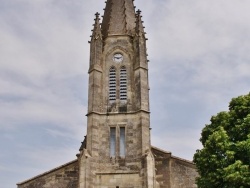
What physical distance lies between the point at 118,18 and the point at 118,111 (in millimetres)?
8162

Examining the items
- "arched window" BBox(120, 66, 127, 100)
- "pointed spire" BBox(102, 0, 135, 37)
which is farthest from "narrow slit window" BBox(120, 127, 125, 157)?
"pointed spire" BBox(102, 0, 135, 37)

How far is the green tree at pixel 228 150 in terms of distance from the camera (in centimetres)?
1562

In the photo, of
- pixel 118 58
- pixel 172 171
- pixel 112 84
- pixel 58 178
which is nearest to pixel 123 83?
pixel 112 84

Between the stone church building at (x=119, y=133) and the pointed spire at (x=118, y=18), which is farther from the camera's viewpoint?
the pointed spire at (x=118, y=18)

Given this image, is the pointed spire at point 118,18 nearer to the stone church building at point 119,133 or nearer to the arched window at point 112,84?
the stone church building at point 119,133

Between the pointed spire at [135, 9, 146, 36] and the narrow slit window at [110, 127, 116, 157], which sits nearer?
the narrow slit window at [110, 127, 116, 157]

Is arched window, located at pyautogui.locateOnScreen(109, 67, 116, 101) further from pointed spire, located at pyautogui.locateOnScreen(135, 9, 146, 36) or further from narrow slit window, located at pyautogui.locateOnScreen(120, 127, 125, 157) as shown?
pointed spire, located at pyautogui.locateOnScreen(135, 9, 146, 36)

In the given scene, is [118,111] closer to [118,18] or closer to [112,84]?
[112,84]

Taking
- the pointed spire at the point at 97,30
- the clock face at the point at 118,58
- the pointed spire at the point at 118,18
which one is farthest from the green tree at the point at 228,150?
the pointed spire at the point at 118,18

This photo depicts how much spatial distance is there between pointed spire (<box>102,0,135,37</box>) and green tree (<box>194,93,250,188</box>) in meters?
12.7

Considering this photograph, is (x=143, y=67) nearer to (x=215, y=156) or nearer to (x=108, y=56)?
(x=108, y=56)

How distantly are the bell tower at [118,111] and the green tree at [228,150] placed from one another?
647 cm

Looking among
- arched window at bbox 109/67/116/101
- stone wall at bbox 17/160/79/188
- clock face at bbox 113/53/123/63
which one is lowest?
stone wall at bbox 17/160/79/188

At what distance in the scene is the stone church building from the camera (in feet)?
78.6
